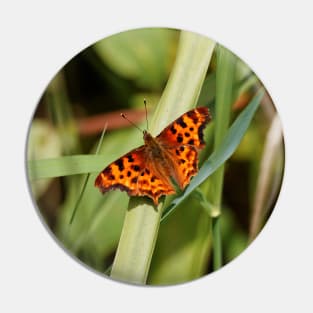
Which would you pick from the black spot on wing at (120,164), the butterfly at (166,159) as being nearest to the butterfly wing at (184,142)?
the butterfly at (166,159)

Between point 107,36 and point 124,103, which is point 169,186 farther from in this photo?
point 107,36

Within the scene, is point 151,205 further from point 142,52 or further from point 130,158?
point 142,52

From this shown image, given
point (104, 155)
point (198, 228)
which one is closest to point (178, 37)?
point (104, 155)

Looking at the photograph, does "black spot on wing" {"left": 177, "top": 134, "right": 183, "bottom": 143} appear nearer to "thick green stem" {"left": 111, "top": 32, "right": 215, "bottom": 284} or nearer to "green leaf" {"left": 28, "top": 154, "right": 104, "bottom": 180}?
"thick green stem" {"left": 111, "top": 32, "right": 215, "bottom": 284}

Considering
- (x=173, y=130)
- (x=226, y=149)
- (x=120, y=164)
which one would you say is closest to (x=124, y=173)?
(x=120, y=164)

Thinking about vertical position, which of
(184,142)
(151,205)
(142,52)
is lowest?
(151,205)

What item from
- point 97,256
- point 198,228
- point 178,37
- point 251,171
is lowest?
point 97,256

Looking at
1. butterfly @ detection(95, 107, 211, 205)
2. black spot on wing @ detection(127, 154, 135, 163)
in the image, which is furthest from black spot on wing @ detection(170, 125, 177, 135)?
black spot on wing @ detection(127, 154, 135, 163)
